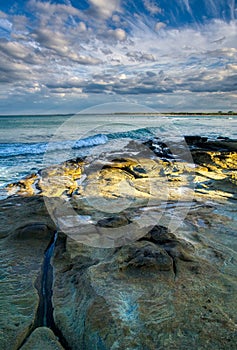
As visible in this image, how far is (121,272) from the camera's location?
2656 mm

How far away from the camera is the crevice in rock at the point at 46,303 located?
6.90 feet

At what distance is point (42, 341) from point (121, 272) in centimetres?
95

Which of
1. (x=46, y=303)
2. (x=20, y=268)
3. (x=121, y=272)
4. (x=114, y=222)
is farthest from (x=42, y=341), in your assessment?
(x=114, y=222)

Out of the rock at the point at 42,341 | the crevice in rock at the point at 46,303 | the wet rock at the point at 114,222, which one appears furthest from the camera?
the wet rock at the point at 114,222

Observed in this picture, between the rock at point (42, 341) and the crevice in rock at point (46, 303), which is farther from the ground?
the rock at point (42, 341)

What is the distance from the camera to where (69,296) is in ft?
8.23

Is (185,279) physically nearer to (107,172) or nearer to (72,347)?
(72,347)

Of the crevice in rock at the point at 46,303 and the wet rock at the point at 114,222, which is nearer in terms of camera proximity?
the crevice in rock at the point at 46,303

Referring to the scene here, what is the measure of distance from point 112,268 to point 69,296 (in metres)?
0.52

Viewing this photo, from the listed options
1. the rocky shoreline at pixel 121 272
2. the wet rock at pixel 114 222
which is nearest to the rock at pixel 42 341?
the rocky shoreline at pixel 121 272

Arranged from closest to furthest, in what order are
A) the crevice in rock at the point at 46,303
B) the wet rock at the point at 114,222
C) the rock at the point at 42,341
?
1. the rock at the point at 42,341
2. the crevice in rock at the point at 46,303
3. the wet rock at the point at 114,222

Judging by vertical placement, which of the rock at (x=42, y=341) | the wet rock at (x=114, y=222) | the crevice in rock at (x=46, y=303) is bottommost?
the wet rock at (x=114, y=222)

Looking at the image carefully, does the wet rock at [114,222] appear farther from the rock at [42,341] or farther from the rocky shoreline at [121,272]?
the rock at [42,341]

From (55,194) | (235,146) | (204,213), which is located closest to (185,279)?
(204,213)
